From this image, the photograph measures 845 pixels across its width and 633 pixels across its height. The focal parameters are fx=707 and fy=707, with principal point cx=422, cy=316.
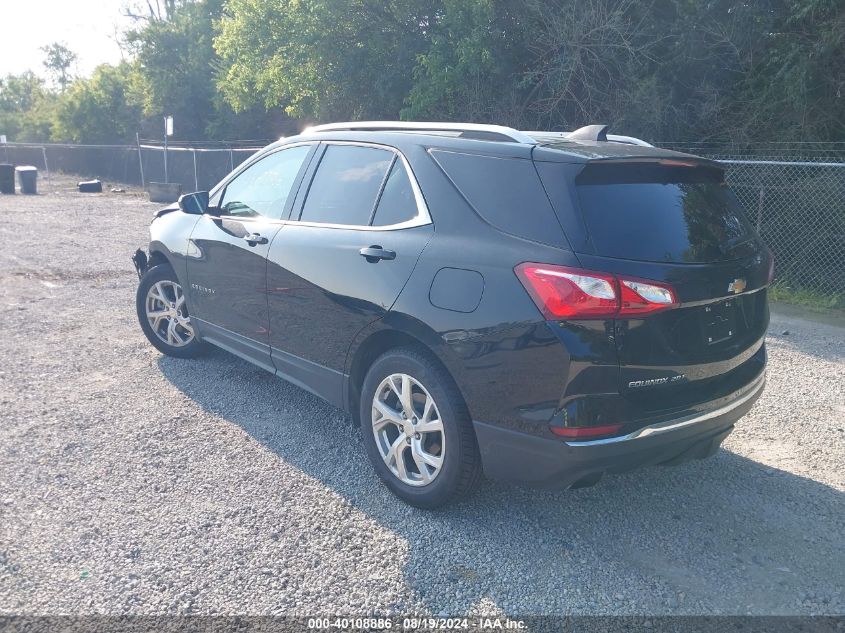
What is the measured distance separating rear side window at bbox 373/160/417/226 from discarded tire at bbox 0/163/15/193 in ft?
79.5

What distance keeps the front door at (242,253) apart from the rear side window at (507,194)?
1446 millimetres

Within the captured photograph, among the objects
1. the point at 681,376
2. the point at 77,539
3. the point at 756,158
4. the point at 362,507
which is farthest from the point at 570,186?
the point at 756,158

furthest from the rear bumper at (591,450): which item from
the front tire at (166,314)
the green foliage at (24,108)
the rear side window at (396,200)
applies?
the green foliage at (24,108)

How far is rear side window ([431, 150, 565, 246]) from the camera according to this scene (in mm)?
3117

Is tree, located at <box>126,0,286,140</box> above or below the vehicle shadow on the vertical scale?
above

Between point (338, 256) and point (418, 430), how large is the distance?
109 cm

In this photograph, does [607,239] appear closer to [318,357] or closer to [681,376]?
[681,376]

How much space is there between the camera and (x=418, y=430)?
354 cm

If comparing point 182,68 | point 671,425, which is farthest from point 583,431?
point 182,68

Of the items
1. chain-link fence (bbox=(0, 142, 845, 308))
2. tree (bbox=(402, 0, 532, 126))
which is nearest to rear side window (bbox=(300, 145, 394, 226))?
chain-link fence (bbox=(0, 142, 845, 308))

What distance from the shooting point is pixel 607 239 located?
304cm

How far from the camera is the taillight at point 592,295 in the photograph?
2.93 m

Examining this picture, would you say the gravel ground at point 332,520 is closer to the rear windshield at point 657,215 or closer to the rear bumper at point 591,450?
the rear bumper at point 591,450

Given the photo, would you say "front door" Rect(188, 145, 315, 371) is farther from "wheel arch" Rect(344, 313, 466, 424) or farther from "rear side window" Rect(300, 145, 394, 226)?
"wheel arch" Rect(344, 313, 466, 424)
